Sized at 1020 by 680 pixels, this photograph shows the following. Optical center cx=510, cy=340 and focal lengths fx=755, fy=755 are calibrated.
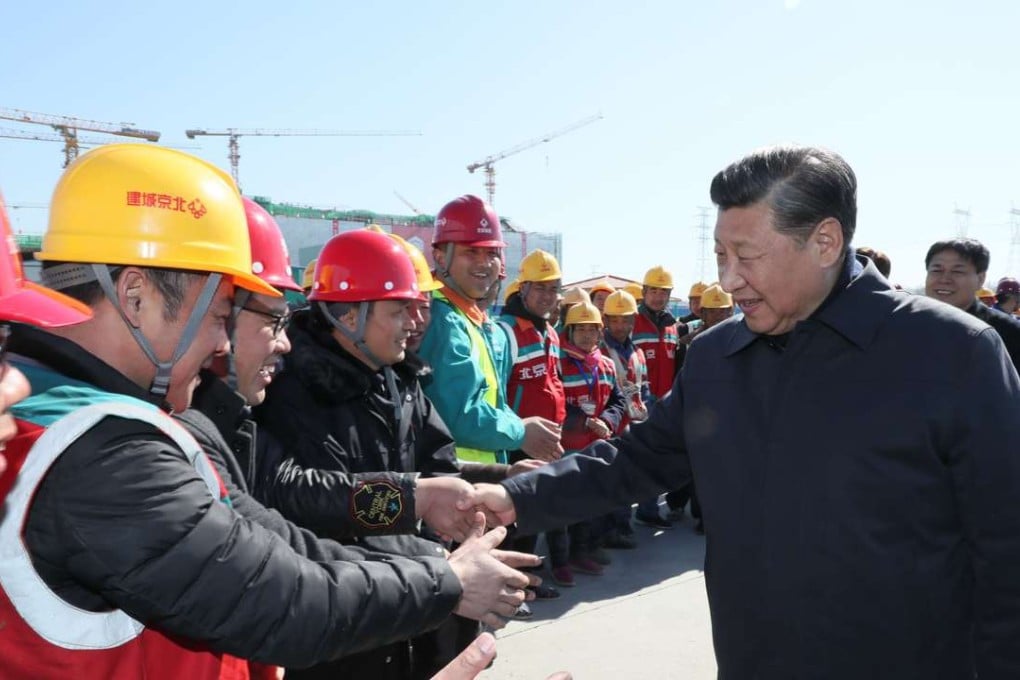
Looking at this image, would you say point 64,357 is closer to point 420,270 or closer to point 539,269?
point 420,270

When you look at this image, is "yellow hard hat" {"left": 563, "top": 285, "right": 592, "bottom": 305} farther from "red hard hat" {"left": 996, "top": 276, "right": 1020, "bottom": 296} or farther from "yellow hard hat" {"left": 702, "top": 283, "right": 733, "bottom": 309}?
"red hard hat" {"left": 996, "top": 276, "right": 1020, "bottom": 296}

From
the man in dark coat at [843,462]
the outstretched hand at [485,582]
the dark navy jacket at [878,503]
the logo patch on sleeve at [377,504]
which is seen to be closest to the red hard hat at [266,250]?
the logo patch on sleeve at [377,504]

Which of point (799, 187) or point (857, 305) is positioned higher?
point (799, 187)

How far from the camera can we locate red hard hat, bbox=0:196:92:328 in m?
1.12

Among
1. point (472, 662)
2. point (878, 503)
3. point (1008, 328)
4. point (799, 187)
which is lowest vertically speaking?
point (472, 662)

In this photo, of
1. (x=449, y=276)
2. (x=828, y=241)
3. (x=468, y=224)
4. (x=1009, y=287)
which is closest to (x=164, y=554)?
(x=828, y=241)

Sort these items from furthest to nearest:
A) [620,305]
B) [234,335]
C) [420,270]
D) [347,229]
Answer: [347,229], [620,305], [420,270], [234,335]

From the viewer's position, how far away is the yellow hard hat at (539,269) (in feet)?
20.0

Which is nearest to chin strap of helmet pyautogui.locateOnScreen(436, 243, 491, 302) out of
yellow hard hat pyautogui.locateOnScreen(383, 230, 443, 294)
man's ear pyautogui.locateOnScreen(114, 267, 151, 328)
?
yellow hard hat pyautogui.locateOnScreen(383, 230, 443, 294)

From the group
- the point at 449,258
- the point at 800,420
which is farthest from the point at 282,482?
the point at 449,258

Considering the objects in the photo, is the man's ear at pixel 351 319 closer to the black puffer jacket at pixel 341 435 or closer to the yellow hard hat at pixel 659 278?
the black puffer jacket at pixel 341 435

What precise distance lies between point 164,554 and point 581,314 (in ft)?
17.7

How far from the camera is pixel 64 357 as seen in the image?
134cm

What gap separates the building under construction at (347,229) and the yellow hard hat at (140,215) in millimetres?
35224
